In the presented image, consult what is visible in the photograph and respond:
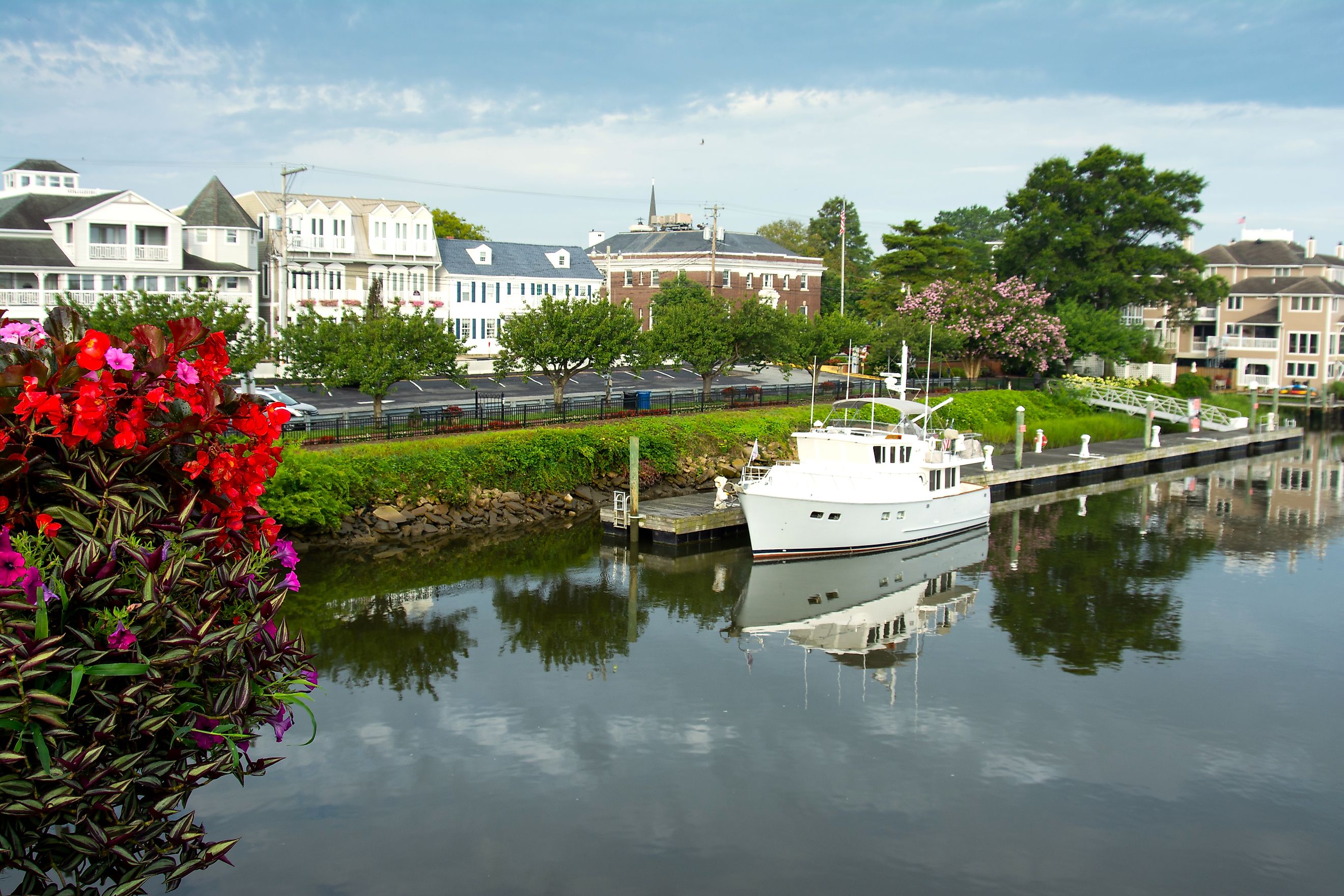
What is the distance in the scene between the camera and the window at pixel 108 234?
164ft

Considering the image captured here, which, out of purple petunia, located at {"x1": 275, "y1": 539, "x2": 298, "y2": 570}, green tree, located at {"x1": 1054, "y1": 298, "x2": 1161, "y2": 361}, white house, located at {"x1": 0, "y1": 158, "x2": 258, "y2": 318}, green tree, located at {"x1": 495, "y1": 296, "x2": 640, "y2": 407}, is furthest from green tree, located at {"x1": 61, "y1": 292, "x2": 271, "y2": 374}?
green tree, located at {"x1": 1054, "y1": 298, "x2": 1161, "y2": 361}

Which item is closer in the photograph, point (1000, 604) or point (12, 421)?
point (12, 421)

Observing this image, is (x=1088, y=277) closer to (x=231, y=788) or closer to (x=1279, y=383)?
(x=1279, y=383)

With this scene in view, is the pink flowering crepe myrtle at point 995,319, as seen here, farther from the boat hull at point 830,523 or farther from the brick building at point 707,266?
the boat hull at point 830,523

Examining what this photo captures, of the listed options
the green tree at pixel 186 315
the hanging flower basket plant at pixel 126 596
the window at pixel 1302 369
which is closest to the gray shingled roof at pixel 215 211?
the green tree at pixel 186 315

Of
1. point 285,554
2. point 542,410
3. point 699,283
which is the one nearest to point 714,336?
point 542,410

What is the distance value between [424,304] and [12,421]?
2200 inches

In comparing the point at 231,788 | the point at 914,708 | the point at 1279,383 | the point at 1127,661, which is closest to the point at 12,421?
the point at 231,788

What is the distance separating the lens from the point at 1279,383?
78062 millimetres

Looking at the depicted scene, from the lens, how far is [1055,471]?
43312 mm

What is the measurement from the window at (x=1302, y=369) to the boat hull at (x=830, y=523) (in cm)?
6083

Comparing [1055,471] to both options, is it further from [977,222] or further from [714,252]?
[977,222]

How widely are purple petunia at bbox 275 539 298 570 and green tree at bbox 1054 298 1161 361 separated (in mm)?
59348

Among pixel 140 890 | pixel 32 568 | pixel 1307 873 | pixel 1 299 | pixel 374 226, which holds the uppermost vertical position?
pixel 374 226
